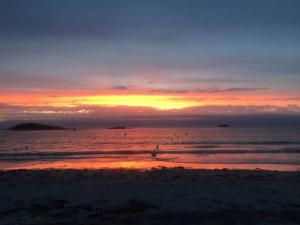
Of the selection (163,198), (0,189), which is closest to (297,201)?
(163,198)

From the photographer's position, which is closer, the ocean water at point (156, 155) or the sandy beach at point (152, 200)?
the sandy beach at point (152, 200)

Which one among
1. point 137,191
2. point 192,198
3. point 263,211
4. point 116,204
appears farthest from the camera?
point 137,191

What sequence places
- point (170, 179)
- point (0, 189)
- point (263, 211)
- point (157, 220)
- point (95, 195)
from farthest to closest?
point (170, 179)
point (0, 189)
point (95, 195)
point (263, 211)
point (157, 220)

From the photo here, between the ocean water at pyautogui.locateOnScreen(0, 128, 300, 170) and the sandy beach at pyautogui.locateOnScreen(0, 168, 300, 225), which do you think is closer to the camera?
the sandy beach at pyautogui.locateOnScreen(0, 168, 300, 225)

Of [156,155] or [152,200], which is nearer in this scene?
[152,200]

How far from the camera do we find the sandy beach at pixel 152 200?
10.0 m

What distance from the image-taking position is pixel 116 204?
12.1 m

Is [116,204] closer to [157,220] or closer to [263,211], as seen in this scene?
[157,220]

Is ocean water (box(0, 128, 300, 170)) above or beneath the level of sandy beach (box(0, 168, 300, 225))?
beneath

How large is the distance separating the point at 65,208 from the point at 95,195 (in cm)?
248

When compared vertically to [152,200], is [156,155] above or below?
below

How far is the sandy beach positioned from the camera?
10.0 meters

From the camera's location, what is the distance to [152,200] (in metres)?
12.6

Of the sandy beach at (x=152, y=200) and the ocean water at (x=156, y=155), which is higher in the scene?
the sandy beach at (x=152, y=200)
